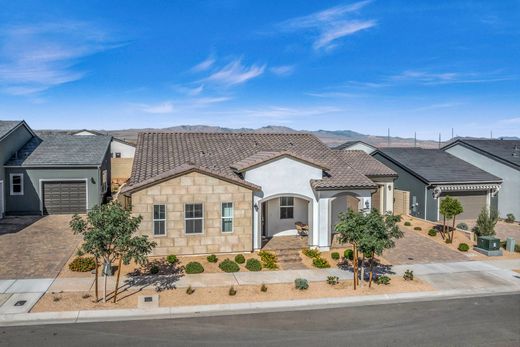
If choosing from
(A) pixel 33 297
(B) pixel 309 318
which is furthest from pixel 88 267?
(B) pixel 309 318

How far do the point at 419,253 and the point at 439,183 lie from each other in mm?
10408

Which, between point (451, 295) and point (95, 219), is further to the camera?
point (451, 295)

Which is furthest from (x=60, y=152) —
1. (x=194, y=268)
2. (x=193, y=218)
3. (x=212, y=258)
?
(x=194, y=268)

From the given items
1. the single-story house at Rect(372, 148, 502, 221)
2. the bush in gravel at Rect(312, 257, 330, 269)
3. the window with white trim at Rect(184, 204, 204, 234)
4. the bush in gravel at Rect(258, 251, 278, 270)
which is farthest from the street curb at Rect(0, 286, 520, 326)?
the single-story house at Rect(372, 148, 502, 221)

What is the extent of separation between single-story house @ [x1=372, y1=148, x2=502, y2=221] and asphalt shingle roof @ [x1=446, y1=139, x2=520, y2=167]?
178 cm

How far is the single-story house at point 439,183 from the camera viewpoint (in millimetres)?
31594

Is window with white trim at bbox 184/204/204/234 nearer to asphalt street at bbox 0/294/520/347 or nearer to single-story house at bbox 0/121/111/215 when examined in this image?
asphalt street at bbox 0/294/520/347

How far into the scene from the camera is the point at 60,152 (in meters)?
31.7

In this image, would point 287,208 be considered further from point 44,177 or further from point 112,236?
point 44,177

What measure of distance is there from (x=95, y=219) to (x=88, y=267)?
5166 mm

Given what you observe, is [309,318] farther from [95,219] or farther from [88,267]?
[88,267]

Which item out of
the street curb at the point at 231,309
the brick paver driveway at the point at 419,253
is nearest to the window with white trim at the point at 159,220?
the street curb at the point at 231,309

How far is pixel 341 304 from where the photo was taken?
1559cm

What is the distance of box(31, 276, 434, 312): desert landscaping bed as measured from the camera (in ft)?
47.5
